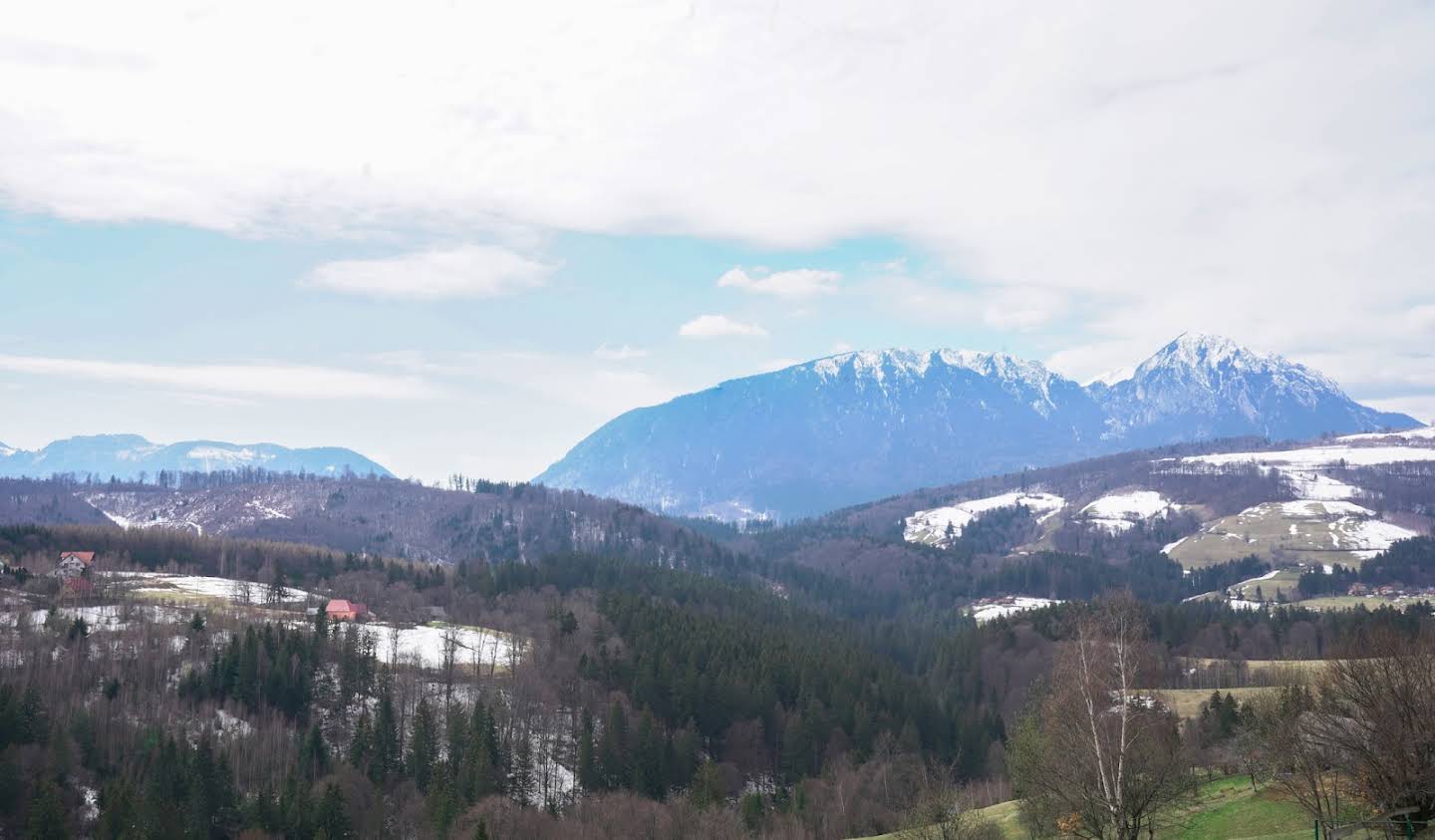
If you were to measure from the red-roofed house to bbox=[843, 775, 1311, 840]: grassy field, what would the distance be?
485ft

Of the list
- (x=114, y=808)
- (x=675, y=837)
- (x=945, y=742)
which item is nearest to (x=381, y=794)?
Result: (x=114, y=808)

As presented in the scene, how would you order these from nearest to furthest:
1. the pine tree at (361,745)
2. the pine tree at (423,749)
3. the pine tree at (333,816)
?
the pine tree at (333,816)
the pine tree at (423,749)
the pine tree at (361,745)

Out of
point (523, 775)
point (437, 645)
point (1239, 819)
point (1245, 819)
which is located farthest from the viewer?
point (437, 645)

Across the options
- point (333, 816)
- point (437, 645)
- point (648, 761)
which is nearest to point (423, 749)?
point (333, 816)

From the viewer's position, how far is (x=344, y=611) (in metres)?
189

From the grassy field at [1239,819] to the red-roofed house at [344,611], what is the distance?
147858mm

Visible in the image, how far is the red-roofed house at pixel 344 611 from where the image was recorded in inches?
7249

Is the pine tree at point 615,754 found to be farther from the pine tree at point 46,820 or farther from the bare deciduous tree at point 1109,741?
the bare deciduous tree at point 1109,741

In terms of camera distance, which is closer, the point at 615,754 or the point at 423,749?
the point at 423,749

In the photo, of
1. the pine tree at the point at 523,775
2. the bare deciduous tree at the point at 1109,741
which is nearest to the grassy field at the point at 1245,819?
the bare deciduous tree at the point at 1109,741

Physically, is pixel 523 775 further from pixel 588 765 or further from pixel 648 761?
pixel 648 761

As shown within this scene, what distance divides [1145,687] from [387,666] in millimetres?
130096

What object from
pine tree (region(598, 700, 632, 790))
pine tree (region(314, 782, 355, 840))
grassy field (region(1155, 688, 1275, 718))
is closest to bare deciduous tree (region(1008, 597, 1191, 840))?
grassy field (region(1155, 688, 1275, 718))

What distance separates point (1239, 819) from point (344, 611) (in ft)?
559
